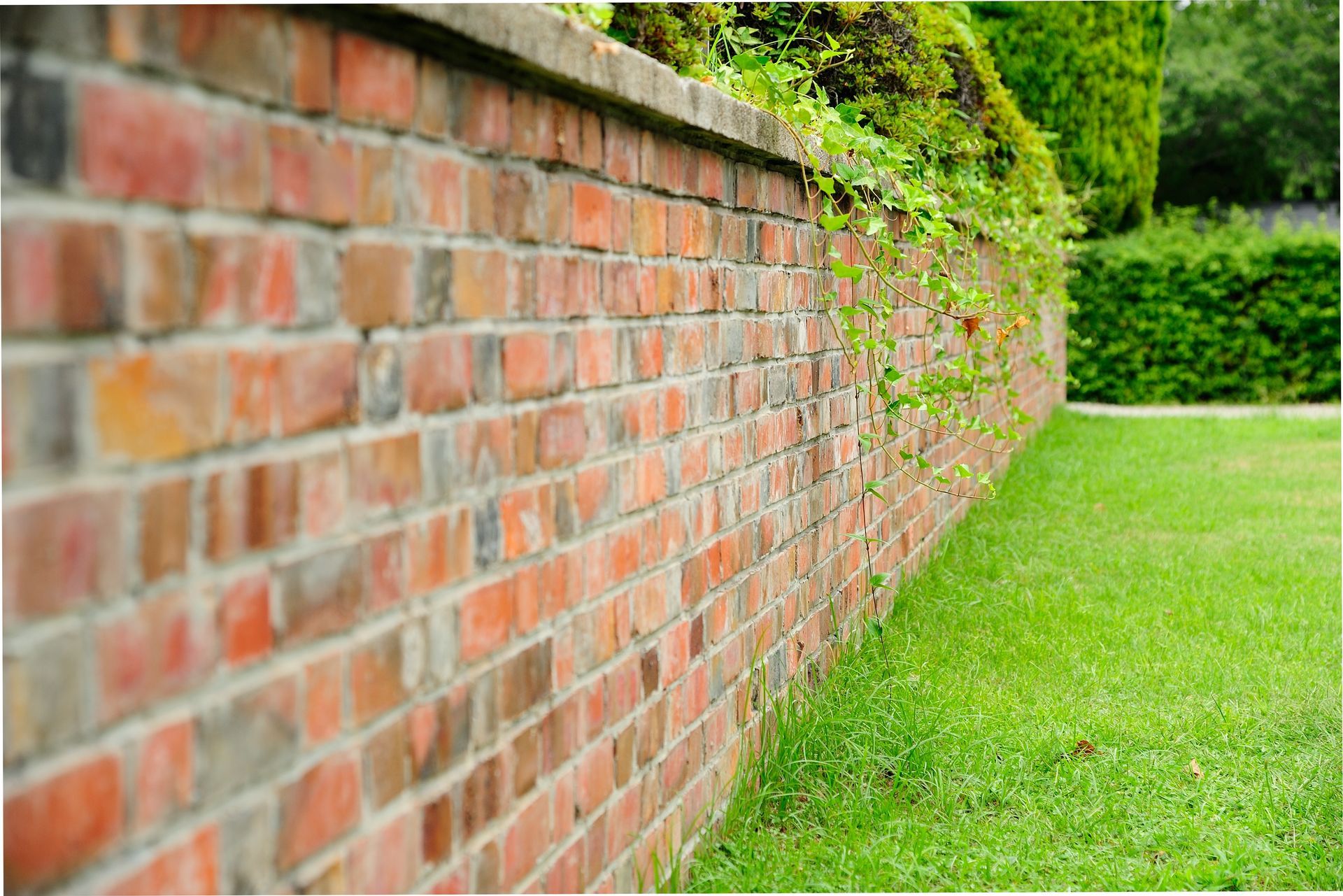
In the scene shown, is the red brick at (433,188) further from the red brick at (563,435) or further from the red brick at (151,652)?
the red brick at (151,652)

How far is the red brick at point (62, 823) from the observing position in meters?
0.97

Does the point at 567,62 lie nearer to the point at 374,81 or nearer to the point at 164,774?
the point at 374,81

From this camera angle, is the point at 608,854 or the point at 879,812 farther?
the point at 879,812

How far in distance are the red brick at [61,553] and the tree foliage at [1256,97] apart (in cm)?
3150

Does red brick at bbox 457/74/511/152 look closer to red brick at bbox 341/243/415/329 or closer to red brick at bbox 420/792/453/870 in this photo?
red brick at bbox 341/243/415/329

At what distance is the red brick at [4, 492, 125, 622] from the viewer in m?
0.96

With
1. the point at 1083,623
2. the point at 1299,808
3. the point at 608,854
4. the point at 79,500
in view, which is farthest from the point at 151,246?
the point at 1083,623

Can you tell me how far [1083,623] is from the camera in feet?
14.4

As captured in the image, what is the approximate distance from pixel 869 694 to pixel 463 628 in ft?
6.30

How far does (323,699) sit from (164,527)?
0.32 m

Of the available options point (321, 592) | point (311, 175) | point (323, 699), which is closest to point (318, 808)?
point (323, 699)

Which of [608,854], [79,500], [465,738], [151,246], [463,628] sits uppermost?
[151,246]

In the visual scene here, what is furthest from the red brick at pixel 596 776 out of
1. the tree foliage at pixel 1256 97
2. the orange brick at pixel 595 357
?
the tree foliage at pixel 1256 97

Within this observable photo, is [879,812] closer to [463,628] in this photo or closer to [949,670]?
[949,670]
